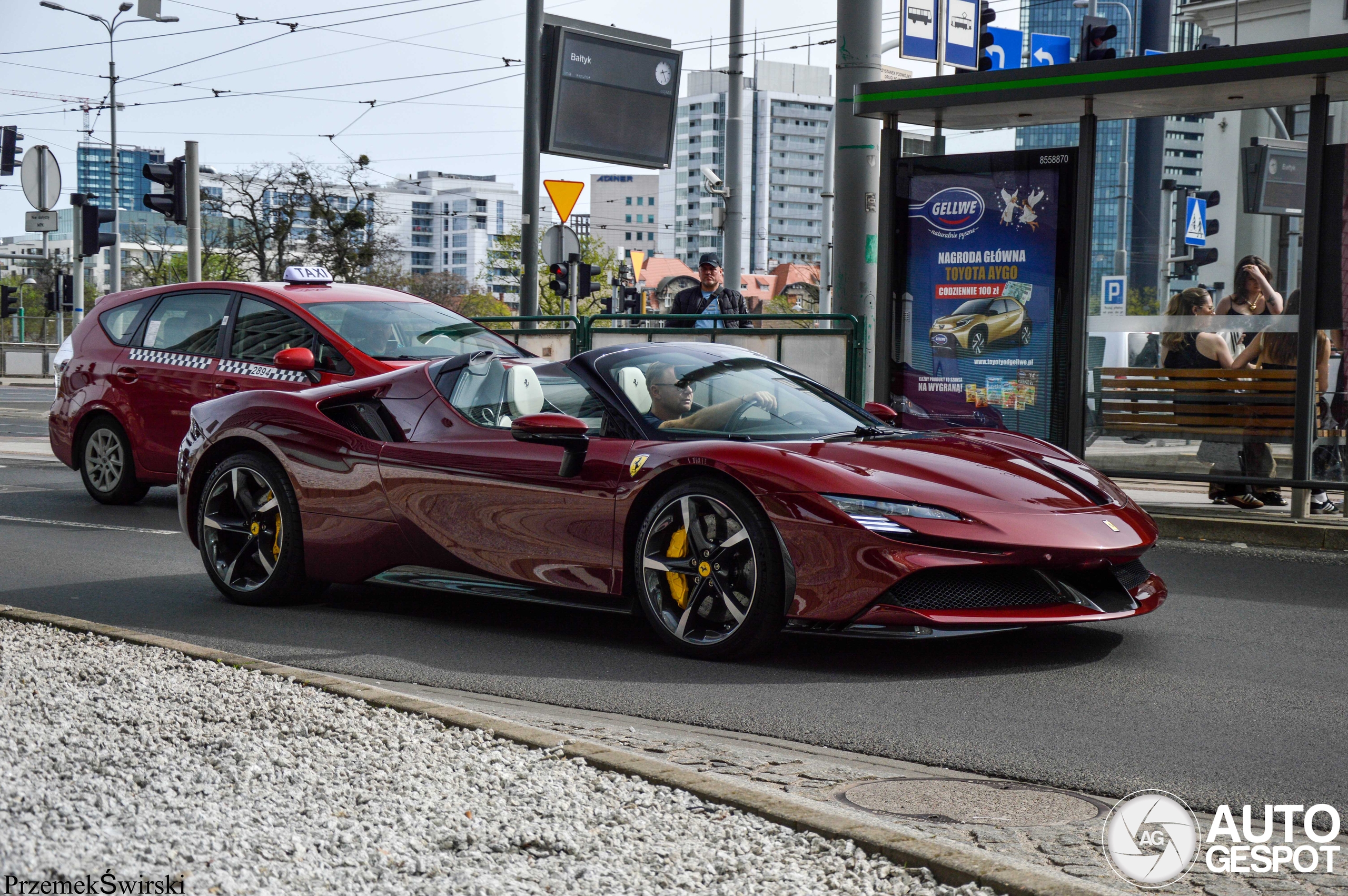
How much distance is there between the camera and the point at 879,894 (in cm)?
312

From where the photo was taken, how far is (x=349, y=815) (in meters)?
3.67

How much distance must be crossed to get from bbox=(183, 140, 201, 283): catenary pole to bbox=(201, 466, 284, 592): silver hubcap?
10808mm

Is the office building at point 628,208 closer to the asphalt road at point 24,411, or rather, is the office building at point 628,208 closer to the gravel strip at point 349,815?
the asphalt road at point 24,411

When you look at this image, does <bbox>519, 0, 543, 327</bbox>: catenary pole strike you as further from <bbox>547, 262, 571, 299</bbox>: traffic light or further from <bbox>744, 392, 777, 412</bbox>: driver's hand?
<bbox>744, 392, 777, 412</bbox>: driver's hand

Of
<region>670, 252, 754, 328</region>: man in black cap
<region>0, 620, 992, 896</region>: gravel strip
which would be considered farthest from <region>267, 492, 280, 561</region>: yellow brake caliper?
<region>670, 252, 754, 328</region>: man in black cap

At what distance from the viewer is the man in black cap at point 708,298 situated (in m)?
13.9

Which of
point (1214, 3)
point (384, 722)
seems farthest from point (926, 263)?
point (1214, 3)

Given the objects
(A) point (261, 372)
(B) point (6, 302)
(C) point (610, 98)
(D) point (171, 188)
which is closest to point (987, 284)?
(A) point (261, 372)

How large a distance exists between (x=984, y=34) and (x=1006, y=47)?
8.83ft

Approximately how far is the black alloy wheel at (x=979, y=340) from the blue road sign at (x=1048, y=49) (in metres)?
9.08

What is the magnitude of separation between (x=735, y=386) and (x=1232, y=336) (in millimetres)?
5653

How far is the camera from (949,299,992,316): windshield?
1155 cm

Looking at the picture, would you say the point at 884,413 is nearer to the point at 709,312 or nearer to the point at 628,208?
the point at 709,312

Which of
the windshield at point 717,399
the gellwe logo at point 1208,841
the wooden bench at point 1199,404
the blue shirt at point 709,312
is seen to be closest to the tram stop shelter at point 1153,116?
the wooden bench at point 1199,404
